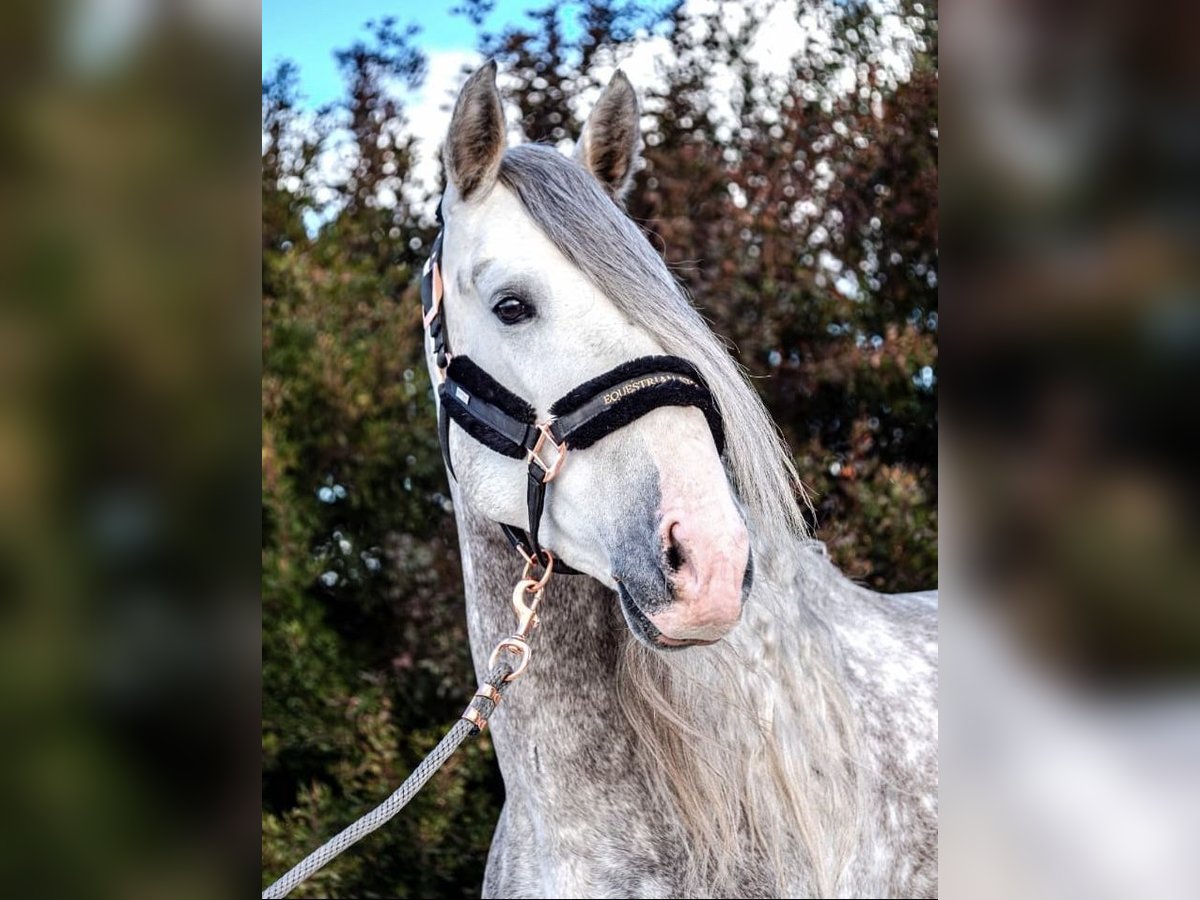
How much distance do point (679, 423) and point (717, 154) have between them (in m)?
2.29

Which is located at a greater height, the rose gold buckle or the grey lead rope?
the rose gold buckle

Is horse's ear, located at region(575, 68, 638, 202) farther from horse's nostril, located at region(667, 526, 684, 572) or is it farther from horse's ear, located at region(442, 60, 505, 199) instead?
horse's nostril, located at region(667, 526, 684, 572)

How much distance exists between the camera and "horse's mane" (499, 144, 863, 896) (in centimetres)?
166

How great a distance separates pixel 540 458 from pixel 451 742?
428 mm

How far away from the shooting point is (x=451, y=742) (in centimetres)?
135

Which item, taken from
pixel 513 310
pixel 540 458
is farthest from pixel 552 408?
pixel 513 310

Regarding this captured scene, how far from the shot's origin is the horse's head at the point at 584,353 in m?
1.34

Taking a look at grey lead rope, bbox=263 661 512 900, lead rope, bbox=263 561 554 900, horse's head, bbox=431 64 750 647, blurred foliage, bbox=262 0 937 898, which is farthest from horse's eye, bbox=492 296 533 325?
blurred foliage, bbox=262 0 937 898

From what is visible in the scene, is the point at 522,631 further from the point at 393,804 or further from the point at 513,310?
the point at 513,310

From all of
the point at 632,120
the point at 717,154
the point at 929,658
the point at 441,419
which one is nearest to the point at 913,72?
the point at 717,154

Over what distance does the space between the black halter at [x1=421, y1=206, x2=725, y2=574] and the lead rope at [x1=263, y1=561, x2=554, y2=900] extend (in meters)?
0.10
